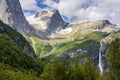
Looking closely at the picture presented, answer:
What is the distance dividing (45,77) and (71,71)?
880 cm

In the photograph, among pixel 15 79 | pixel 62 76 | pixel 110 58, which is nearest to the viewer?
pixel 110 58

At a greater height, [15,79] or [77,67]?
[77,67]

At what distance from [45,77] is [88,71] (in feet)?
47.9

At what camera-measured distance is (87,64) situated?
385ft

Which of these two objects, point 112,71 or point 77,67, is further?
point 77,67

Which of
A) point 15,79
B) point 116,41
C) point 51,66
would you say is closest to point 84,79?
point 51,66

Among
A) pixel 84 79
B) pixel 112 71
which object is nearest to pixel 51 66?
pixel 84 79

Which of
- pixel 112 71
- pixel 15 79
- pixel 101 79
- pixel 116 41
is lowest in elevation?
pixel 15 79

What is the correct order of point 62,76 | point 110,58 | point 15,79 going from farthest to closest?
1. point 15,79
2. point 62,76
3. point 110,58

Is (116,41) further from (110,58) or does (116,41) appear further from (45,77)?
(45,77)

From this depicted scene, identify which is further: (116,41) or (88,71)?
(88,71)

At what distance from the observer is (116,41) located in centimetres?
10119

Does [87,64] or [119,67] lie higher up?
[119,67]

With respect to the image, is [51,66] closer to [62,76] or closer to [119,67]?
[62,76]
